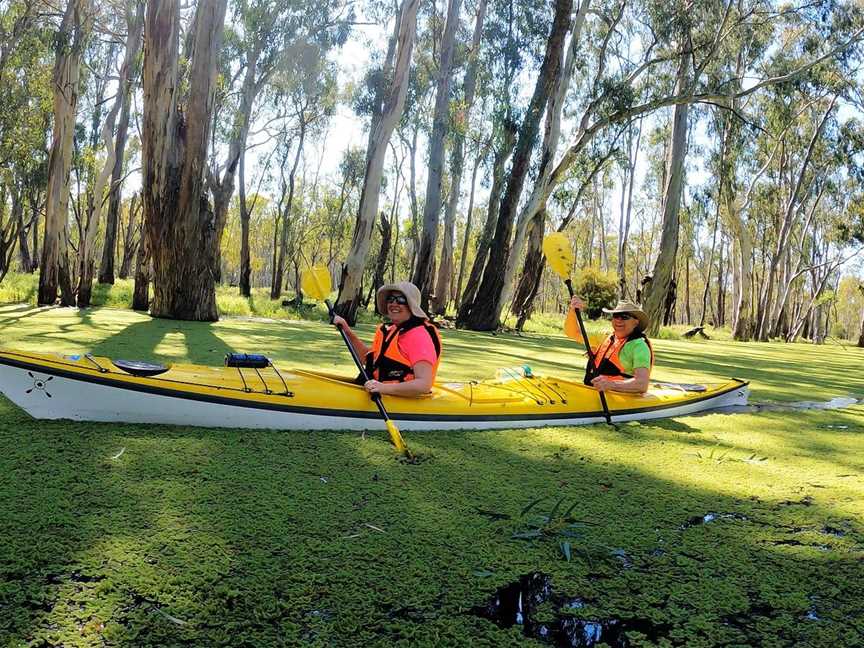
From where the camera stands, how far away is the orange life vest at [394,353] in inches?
126

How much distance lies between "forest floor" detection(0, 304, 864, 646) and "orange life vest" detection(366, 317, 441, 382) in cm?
39

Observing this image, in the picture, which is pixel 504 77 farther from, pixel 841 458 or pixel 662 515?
pixel 662 515

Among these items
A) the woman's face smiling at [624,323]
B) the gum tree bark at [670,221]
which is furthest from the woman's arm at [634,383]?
the gum tree bark at [670,221]

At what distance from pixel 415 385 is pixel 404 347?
21 cm

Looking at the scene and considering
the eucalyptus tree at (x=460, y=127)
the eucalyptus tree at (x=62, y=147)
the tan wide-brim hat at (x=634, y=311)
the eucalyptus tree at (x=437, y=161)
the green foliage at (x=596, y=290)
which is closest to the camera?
the tan wide-brim hat at (x=634, y=311)

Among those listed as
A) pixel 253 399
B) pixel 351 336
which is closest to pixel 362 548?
pixel 253 399

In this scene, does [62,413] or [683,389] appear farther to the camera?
[683,389]

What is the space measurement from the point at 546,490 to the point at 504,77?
40.1 feet

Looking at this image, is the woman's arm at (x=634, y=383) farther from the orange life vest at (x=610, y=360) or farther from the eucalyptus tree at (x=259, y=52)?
the eucalyptus tree at (x=259, y=52)

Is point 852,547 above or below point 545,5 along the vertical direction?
below

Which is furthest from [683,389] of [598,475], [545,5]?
[545,5]

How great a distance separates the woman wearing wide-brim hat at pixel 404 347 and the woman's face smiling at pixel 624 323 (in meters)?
1.37

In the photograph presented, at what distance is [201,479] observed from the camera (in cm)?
231

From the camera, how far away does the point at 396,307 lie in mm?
3137
